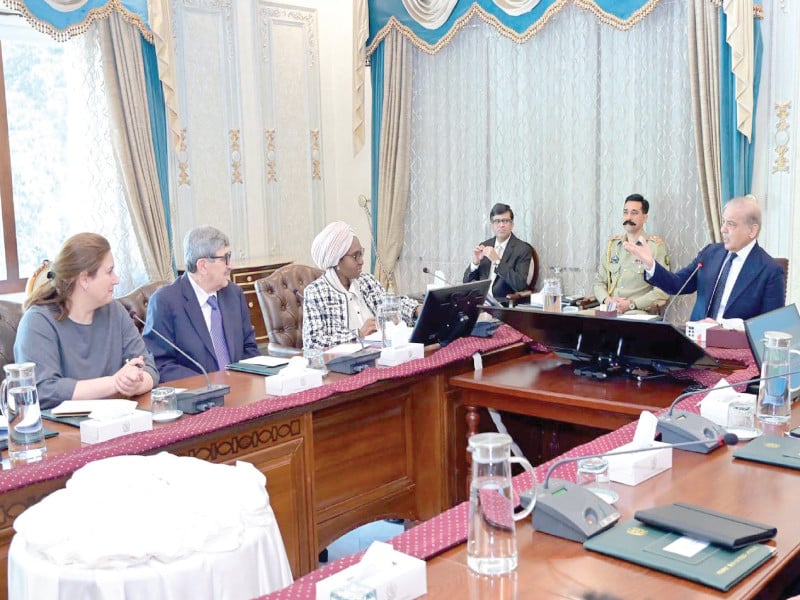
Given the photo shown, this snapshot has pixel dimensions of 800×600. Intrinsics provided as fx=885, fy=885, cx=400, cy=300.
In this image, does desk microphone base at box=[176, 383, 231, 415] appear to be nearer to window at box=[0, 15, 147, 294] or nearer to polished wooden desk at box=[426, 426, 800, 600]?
polished wooden desk at box=[426, 426, 800, 600]

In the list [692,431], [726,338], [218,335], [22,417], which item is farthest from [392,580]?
[218,335]

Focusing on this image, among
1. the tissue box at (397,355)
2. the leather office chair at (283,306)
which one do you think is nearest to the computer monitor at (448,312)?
the tissue box at (397,355)

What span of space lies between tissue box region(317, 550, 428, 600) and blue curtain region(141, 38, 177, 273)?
4.78 metres

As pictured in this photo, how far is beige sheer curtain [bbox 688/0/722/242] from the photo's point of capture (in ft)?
17.0

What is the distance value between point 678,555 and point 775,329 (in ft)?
4.43

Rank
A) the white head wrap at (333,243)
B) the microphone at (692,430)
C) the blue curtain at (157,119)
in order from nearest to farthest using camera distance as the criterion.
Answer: the microphone at (692,430)
the white head wrap at (333,243)
the blue curtain at (157,119)

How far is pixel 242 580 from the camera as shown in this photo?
6.52 ft

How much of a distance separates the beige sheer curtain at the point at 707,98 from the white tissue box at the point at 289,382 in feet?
10.1

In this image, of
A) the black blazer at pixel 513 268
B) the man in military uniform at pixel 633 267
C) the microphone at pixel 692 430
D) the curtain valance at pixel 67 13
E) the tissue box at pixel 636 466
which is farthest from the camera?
the black blazer at pixel 513 268

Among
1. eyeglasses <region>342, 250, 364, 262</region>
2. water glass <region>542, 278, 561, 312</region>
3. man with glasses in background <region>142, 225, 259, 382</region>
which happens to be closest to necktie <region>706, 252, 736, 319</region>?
water glass <region>542, 278, 561, 312</region>

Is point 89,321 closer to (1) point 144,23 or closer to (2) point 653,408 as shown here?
(2) point 653,408

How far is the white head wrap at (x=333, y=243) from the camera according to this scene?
3979 millimetres

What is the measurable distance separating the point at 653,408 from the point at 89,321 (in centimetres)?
196

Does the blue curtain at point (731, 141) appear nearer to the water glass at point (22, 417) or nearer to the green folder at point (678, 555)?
the green folder at point (678, 555)
